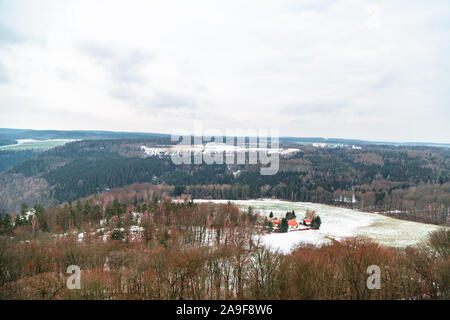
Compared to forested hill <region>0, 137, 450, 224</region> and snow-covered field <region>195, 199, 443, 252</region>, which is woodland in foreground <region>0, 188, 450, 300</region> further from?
forested hill <region>0, 137, 450, 224</region>

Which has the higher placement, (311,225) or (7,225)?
(7,225)

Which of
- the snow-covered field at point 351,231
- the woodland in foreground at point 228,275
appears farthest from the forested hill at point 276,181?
the woodland in foreground at point 228,275

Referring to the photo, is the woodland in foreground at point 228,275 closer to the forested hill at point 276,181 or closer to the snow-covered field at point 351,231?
the snow-covered field at point 351,231

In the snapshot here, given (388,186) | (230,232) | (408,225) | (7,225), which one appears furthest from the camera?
(388,186)

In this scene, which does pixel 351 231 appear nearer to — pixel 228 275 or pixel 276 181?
pixel 228 275

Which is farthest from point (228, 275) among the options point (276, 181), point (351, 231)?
point (276, 181)
